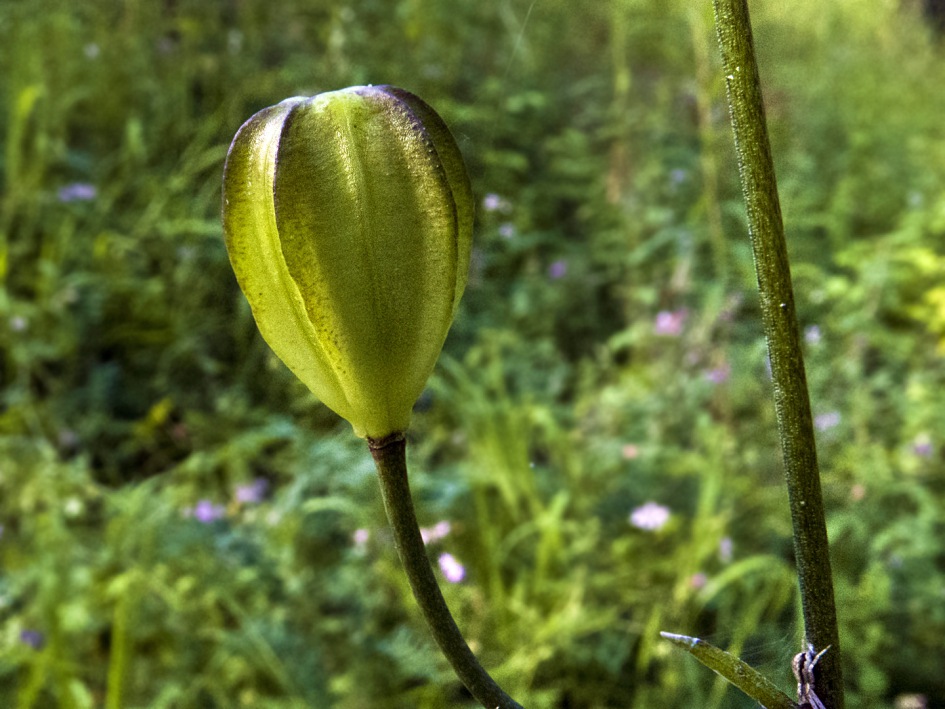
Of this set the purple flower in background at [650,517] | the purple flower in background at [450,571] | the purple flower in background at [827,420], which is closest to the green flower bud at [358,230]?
the purple flower in background at [450,571]

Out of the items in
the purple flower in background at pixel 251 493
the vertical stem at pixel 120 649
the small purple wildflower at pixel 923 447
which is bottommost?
the vertical stem at pixel 120 649

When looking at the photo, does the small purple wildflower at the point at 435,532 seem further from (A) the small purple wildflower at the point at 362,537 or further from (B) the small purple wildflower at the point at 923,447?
(B) the small purple wildflower at the point at 923,447

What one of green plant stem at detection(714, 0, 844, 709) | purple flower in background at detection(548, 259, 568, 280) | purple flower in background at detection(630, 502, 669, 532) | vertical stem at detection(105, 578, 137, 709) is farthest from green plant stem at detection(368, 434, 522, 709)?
purple flower in background at detection(548, 259, 568, 280)

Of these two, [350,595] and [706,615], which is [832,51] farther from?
[350,595]

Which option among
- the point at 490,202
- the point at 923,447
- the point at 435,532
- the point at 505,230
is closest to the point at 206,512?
the point at 435,532

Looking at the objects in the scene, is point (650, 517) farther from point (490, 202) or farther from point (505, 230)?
point (490, 202)

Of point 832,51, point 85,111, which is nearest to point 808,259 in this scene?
point 832,51

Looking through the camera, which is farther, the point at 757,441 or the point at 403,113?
the point at 757,441
